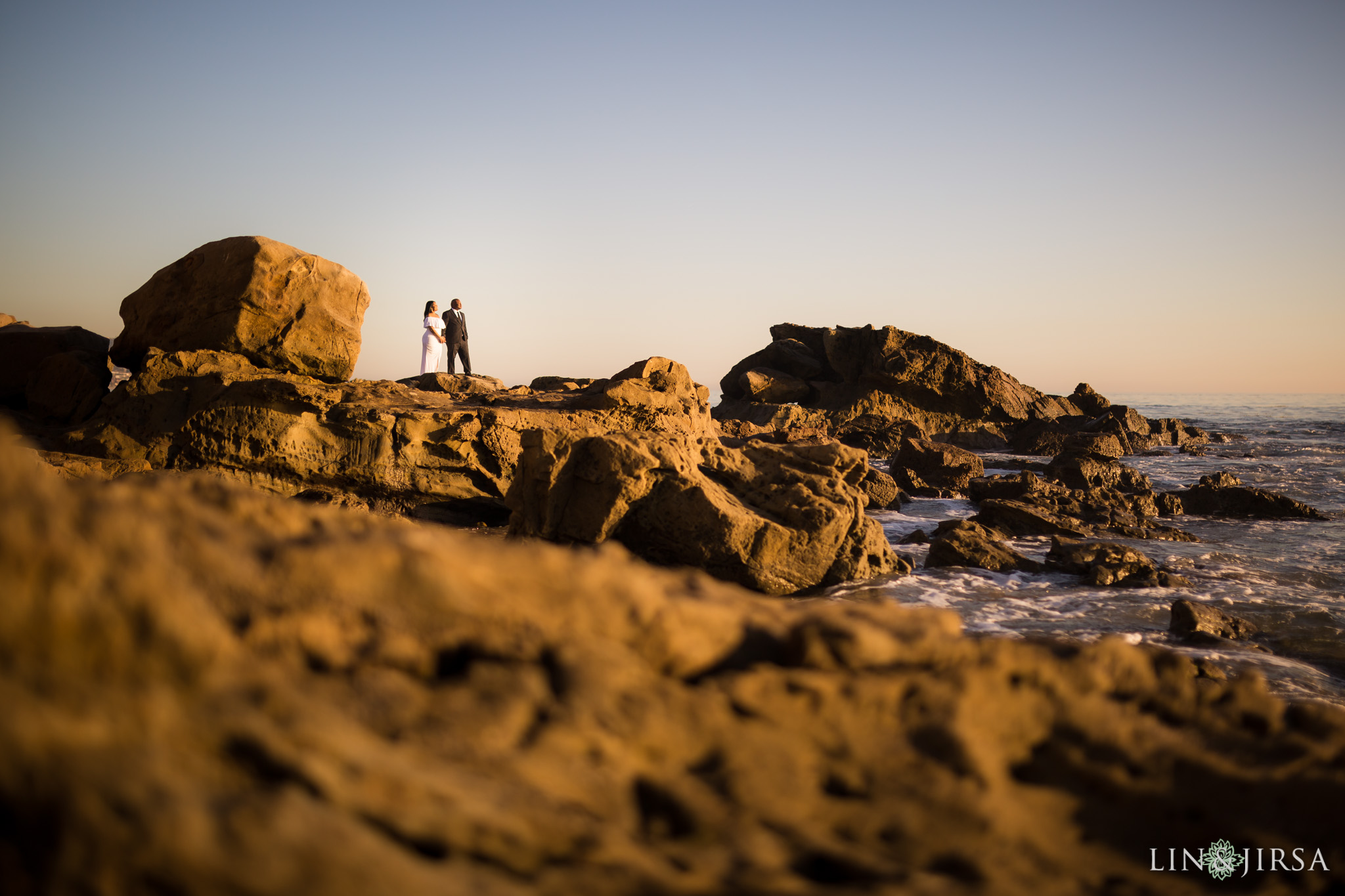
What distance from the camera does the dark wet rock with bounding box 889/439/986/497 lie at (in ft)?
51.6

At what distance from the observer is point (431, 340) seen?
43.0ft

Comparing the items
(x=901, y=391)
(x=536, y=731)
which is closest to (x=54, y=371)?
(x=536, y=731)

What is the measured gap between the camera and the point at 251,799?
112 cm

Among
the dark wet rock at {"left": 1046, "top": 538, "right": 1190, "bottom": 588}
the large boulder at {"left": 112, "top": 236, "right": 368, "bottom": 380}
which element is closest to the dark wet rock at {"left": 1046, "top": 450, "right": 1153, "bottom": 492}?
the dark wet rock at {"left": 1046, "top": 538, "right": 1190, "bottom": 588}

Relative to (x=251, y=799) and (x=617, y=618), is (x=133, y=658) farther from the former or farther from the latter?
(x=617, y=618)

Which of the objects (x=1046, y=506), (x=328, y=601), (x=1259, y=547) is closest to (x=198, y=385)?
(x=328, y=601)

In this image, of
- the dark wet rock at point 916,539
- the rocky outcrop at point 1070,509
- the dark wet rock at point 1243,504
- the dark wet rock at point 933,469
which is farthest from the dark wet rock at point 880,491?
the dark wet rock at point 1243,504

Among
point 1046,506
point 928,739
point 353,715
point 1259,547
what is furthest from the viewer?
point 1046,506

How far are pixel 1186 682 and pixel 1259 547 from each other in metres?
10.6

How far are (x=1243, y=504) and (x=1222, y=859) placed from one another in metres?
14.1

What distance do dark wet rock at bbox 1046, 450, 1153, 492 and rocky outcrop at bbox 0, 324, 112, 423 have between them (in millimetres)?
16039

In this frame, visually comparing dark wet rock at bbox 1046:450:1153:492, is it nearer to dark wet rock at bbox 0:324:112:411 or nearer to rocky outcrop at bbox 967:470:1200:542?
rocky outcrop at bbox 967:470:1200:542

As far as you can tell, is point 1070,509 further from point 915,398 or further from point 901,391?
point 915,398

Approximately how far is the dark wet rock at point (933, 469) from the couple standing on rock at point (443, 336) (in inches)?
366
